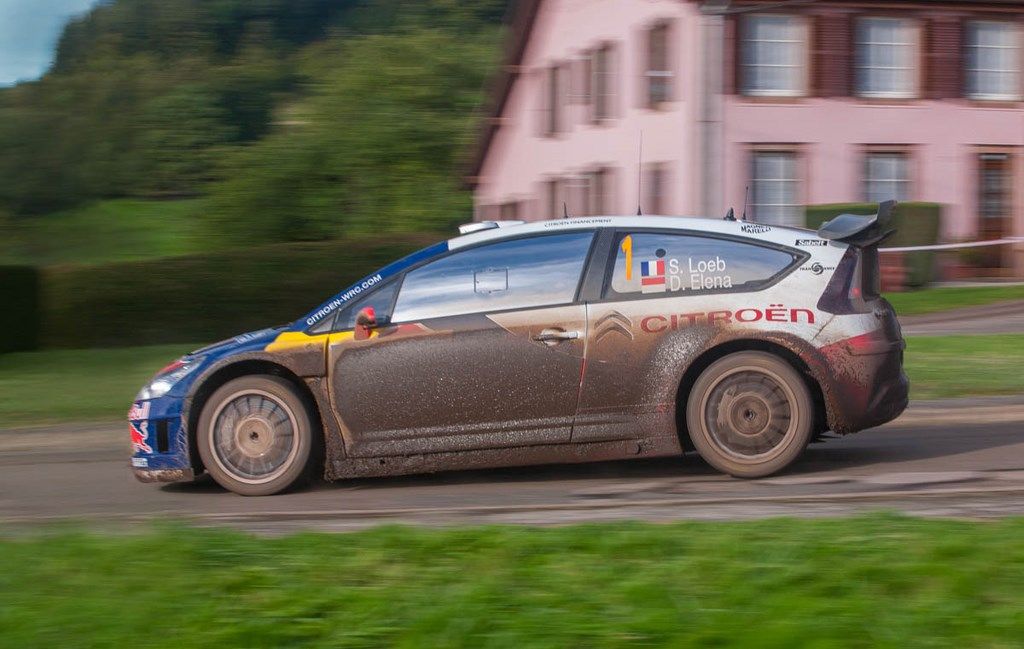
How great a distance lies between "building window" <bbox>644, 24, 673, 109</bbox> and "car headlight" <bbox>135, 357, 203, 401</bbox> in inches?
825

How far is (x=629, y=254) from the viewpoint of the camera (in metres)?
8.02

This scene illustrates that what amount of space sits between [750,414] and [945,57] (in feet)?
71.9

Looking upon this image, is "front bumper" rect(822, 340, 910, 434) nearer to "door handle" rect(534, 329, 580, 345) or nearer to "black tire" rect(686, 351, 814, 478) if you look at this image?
"black tire" rect(686, 351, 814, 478)

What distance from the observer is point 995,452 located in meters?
8.75

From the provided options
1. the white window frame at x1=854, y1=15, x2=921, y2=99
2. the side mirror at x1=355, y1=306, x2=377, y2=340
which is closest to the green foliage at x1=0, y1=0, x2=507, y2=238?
the white window frame at x1=854, y1=15, x2=921, y2=99

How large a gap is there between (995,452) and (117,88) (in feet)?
195

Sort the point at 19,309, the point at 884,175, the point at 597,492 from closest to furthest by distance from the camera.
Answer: the point at 597,492 < the point at 19,309 < the point at 884,175

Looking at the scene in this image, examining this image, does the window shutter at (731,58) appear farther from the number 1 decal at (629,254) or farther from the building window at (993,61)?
the number 1 decal at (629,254)

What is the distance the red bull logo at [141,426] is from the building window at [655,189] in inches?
816

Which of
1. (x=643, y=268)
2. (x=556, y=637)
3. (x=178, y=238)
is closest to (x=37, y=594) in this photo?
(x=556, y=637)

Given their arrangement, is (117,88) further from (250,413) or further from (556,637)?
(556,637)

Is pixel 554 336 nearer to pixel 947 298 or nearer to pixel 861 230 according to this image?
pixel 861 230

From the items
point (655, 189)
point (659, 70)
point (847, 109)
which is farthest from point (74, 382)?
point (847, 109)

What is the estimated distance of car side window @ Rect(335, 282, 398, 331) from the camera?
7980 mm
